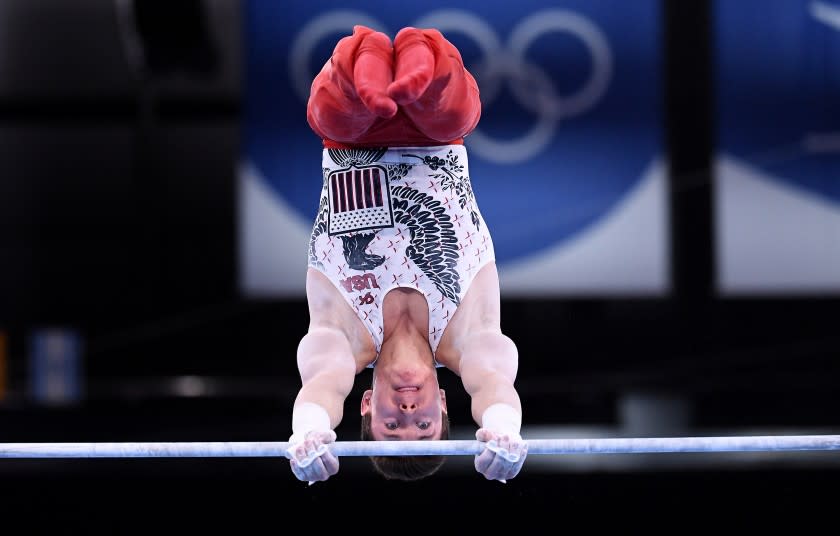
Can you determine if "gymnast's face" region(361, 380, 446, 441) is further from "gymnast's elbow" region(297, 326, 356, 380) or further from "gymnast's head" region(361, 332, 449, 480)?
"gymnast's elbow" region(297, 326, 356, 380)

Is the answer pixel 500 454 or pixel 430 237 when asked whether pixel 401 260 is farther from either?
pixel 500 454

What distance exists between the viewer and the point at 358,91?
3.13 meters

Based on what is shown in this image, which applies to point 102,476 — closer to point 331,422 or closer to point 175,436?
point 175,436

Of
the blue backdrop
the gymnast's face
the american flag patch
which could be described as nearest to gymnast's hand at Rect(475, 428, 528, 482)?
the gymnast's face

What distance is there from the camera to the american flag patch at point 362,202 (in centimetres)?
356

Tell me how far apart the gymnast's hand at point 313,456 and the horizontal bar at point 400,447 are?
0.03m

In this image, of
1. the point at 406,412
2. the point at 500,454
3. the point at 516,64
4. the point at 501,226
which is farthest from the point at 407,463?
the point at 516,64

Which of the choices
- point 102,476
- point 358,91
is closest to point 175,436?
point 102,476

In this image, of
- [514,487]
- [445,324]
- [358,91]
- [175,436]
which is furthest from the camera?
[175,436]

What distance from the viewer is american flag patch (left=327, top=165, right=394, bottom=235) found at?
11.7ft

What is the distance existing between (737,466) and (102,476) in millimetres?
4000

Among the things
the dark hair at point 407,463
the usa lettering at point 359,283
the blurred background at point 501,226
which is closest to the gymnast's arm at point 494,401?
the dark hair at point 407,463

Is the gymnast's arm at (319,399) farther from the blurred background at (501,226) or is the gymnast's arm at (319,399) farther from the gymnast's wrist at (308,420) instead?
the blurred background at (501,226)

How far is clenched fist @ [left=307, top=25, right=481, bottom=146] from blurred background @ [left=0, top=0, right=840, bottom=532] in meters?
2.80
